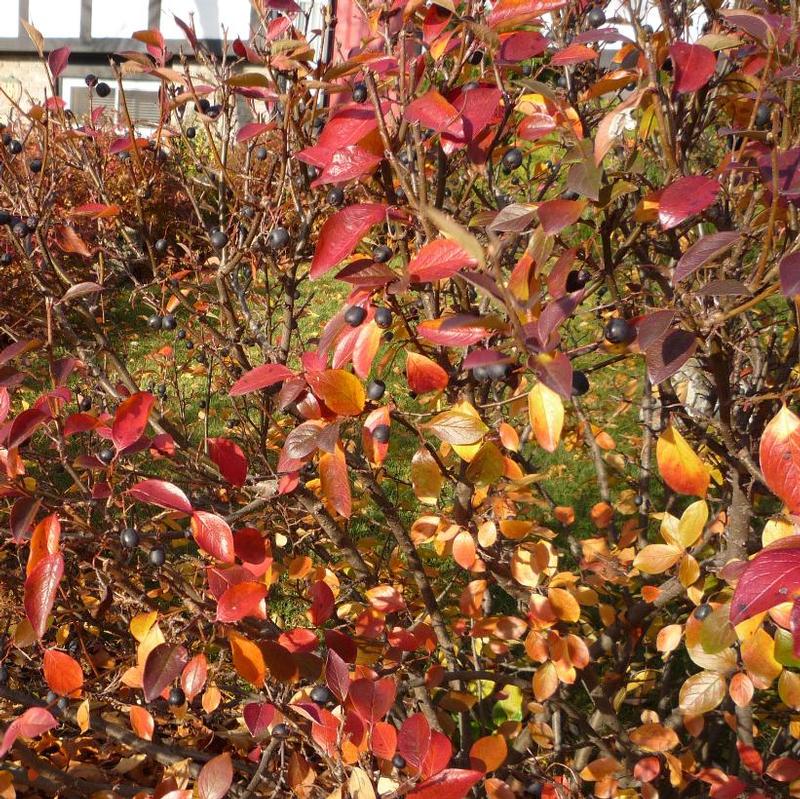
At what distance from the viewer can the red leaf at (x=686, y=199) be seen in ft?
3.34

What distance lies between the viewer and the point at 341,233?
1.08 m

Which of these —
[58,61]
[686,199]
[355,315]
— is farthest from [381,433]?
[58,61]

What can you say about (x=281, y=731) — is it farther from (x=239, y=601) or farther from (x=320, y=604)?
(x=239, y=601)

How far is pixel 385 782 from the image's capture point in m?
1.43

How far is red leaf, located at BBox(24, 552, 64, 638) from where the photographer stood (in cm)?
111

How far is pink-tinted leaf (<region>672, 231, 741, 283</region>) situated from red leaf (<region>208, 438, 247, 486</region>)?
30.7 inches

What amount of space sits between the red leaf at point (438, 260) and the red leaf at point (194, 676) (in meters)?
0.70

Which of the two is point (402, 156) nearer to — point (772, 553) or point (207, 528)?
point (207, 528)

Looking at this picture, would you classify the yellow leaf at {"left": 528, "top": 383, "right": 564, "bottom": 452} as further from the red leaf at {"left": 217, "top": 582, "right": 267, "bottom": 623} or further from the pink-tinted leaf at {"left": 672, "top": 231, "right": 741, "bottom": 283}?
the red leaf at {"left": 217, "top": 582, "right": 267, "bottom": 623}

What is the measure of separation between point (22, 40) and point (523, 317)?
1267 cm

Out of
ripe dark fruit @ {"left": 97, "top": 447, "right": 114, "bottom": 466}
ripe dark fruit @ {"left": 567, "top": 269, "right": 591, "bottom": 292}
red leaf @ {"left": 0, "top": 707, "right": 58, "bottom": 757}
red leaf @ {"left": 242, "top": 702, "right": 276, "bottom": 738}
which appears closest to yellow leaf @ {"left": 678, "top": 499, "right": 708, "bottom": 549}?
ripe dark fruit @ {"left": 567, "top": 269, "right": 591, "bottom": 292}

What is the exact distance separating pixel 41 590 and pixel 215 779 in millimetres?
417

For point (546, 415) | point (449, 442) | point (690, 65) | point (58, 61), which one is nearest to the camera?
point (546, 415)

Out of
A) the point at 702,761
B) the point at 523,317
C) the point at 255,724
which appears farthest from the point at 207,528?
the point at 702,761
